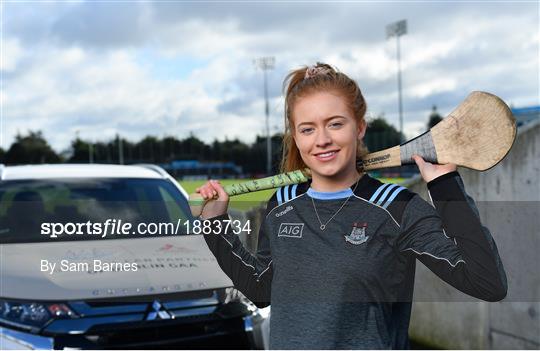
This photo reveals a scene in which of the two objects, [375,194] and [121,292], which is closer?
[375,194]

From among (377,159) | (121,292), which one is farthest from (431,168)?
(121,292)

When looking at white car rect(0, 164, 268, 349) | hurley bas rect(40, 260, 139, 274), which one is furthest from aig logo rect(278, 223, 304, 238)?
hurley bas rect(40, 260, 139, 274)

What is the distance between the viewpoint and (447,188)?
1.28m

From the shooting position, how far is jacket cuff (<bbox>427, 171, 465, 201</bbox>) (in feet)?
4.20

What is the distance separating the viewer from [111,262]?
2.55 meters

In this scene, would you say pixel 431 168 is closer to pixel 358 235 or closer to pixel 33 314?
pixel 358 235

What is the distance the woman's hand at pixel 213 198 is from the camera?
1.58 meters

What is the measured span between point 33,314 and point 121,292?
385 millimetres

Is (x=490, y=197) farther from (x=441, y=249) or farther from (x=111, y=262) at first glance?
(x=441, y=249)

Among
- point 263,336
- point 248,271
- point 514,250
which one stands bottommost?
point 263,336

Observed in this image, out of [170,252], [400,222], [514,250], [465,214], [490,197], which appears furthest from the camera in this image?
[490,197]

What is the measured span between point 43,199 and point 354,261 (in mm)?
2821

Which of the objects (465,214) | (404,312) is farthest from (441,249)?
(404,312)

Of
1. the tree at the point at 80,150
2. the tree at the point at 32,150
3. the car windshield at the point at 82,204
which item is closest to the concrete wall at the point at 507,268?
the car windshield at the point at 82,204
